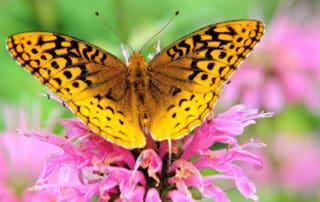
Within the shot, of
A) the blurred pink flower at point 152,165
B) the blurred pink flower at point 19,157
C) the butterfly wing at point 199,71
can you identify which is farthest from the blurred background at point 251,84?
the butterfly wing at point 199,71

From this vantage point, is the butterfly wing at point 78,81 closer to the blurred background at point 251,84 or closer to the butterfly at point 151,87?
the butterfly at point 151,87

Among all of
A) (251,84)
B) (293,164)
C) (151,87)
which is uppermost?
(251,84)

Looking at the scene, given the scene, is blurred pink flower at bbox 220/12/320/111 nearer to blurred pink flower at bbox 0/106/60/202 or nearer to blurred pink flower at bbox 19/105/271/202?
blurred pink flower at bbox 0/106/60/202

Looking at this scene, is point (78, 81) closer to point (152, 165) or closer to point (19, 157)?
point (152, 165)

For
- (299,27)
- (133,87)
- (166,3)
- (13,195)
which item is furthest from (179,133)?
(166,3)

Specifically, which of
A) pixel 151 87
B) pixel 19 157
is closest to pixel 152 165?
pixel 151 87
